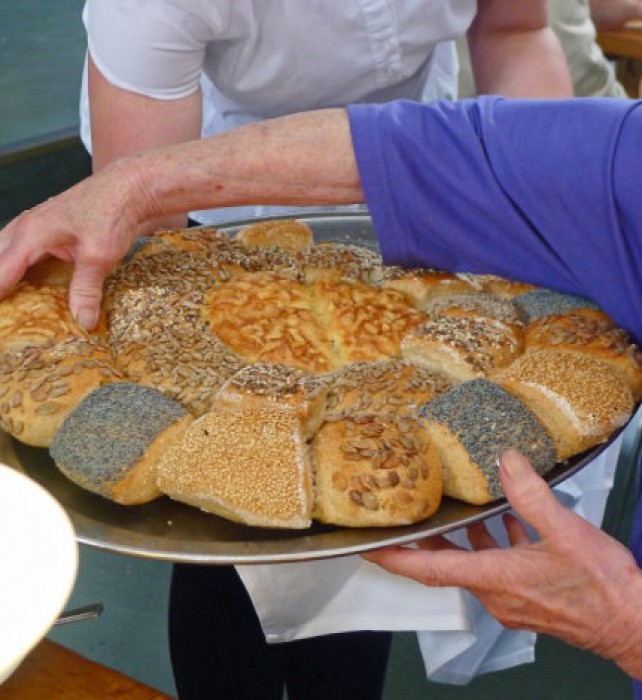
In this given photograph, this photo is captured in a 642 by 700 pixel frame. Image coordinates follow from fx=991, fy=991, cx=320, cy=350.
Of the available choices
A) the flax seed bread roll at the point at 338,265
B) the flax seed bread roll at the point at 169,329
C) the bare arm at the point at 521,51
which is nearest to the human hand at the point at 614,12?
the bare arm at the point at 521,51

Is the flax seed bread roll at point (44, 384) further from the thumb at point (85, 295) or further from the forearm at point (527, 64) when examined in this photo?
the forearm at point (527, 64)

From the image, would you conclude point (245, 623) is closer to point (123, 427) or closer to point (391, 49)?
point (123, 427)

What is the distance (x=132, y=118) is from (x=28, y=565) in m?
0.99

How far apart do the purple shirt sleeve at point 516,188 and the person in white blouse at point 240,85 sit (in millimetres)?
344

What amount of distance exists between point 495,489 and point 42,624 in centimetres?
54

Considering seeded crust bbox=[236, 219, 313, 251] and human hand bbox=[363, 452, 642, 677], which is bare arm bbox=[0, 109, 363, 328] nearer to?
seeded crust bbox=[236, 219, 313, 251]

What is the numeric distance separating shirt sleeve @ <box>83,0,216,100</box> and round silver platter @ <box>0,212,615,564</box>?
60 centimetres

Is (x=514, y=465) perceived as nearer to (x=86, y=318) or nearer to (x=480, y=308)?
(x=480, y=308)

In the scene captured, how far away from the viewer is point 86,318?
1.12 m

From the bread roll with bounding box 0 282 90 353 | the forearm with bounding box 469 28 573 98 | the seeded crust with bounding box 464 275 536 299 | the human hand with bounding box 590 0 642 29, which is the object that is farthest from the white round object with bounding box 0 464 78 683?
the human hand with bounding box 590 0 642 29

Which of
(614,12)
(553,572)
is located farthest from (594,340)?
(614,12)

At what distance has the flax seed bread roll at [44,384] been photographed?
3.23ft

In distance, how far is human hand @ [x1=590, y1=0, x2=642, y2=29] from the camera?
11.2 ft

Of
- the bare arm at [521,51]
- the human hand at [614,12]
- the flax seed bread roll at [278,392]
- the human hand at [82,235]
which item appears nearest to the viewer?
the flax seed bread roll at [278,392]
